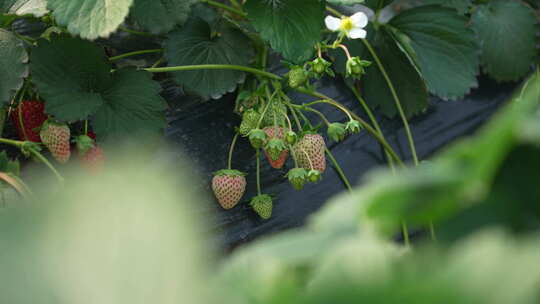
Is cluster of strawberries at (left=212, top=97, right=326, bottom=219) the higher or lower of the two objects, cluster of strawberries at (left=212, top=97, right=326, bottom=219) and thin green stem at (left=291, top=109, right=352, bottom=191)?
the higher

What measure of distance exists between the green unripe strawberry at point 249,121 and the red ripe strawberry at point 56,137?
11.4 inches

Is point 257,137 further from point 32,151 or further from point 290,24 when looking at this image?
point 32,151

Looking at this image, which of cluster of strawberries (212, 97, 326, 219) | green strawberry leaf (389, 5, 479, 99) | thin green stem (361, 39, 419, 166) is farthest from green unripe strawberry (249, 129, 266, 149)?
green strawberry leaf (389, 5, 479, 99)

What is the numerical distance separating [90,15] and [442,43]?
0.76 metres

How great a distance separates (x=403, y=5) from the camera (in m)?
1.75

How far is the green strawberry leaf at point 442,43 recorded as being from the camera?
56.5 inches

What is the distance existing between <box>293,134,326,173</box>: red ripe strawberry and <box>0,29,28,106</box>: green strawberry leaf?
0.46m

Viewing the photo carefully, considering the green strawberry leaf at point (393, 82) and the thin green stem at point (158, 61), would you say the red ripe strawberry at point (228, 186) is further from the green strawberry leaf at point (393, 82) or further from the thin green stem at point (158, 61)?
the green strawberry leaf at point (393, 82)

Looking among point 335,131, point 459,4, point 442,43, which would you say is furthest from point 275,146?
point 459,4

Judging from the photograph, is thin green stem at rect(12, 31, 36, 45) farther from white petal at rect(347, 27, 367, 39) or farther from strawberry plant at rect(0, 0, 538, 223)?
white petal at rect(347, 27, 367, 39)

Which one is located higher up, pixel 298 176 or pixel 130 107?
pixel 130 107

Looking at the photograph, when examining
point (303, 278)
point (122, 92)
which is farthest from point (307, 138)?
point (303, 278)

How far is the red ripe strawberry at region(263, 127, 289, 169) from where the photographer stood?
43.9 inches

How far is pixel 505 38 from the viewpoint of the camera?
5.24 feet
